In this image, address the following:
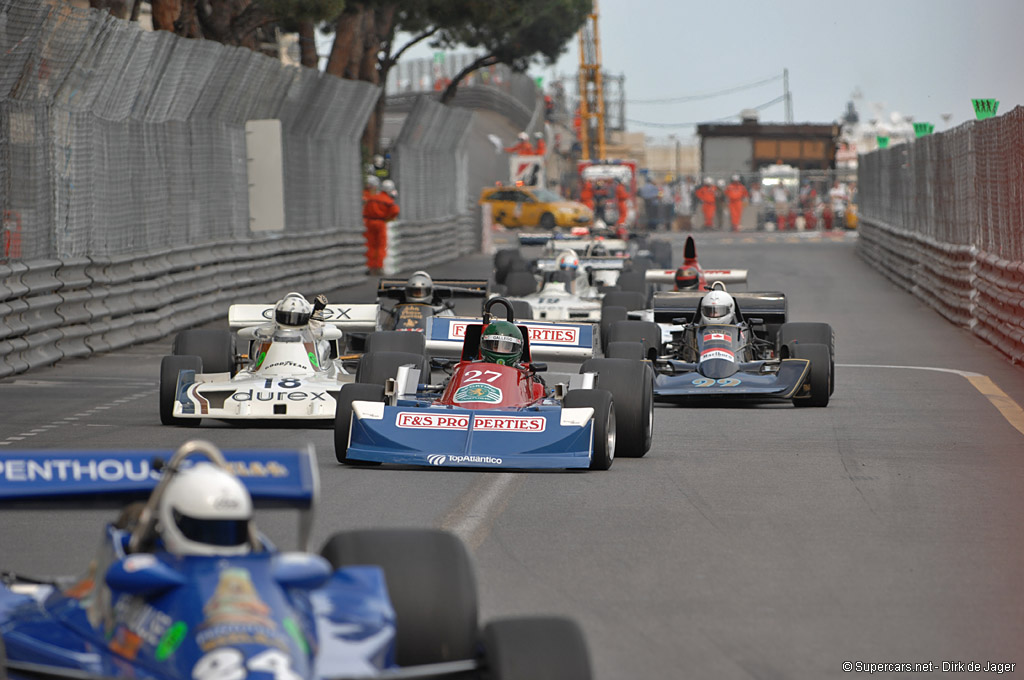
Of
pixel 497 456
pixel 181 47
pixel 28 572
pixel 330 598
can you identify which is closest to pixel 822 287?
pixel 181 47

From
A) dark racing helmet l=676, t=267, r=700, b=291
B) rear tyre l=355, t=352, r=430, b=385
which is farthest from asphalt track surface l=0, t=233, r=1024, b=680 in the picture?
dark racing helmet l=676, t=267, r=700, b=291

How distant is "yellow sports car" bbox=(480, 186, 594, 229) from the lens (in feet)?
211

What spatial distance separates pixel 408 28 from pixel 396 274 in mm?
13925

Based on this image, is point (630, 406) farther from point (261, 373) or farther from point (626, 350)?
point (626, 350)

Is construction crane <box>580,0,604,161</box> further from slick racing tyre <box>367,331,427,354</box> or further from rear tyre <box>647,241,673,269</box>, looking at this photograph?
slick racing tyre <box>367,331,427,354</box>

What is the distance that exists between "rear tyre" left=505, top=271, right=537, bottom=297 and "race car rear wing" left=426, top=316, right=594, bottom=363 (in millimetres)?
11292

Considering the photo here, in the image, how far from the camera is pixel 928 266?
30.9 m

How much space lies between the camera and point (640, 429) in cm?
1216

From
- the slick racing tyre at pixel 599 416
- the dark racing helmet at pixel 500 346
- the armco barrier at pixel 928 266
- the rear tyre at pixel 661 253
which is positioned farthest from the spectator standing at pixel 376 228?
the slick racing tyre at pixel 599 416

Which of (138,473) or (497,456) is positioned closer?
(138,473)

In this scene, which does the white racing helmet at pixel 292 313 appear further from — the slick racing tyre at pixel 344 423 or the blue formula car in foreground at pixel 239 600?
the blue formula car in foreground at pixel 239 600

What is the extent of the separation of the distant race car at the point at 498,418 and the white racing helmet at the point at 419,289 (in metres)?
5.74

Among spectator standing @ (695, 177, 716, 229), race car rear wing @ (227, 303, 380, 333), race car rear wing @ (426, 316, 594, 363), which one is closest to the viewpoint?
race car rear wing @ (426, 316, 594, 363)

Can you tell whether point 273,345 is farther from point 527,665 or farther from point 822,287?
point 822,287
